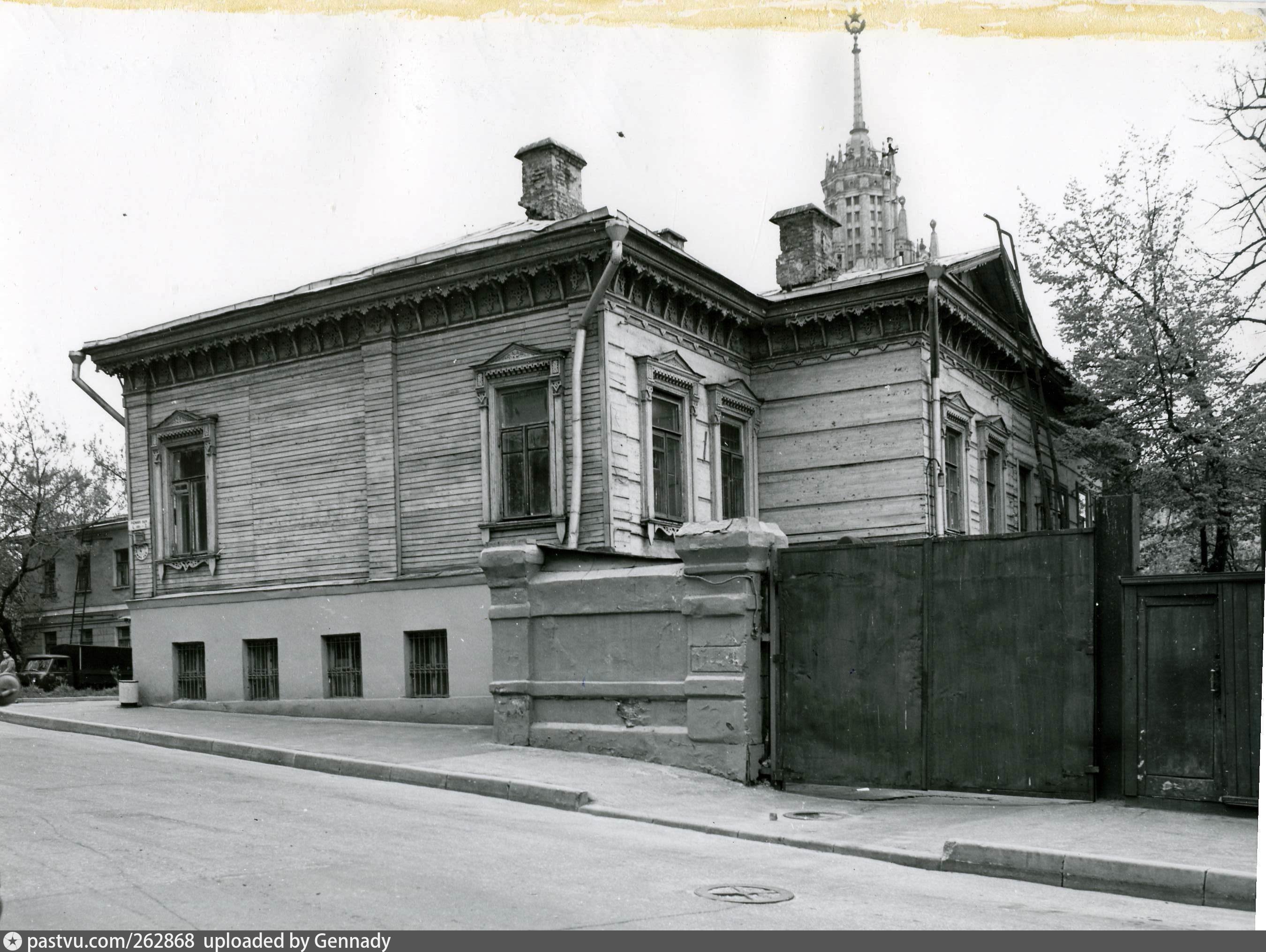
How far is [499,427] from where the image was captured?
17.4m

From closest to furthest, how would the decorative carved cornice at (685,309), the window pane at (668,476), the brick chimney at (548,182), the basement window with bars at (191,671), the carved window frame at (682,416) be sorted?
the decorative carved cornice at (685,309) → the carved window frame at (682,416) → the window pane at (668,476) → the brick chimney at (548,182) → the basement window with bars at (191,671)

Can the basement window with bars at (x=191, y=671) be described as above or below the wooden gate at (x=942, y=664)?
below

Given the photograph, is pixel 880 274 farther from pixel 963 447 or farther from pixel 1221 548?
pixel 1221 548

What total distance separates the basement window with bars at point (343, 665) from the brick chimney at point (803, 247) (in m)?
9.68

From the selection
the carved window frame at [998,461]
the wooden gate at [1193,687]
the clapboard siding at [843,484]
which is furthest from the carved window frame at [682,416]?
the wooden gate at [1193,687]

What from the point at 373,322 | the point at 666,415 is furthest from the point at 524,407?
the point at 373,322

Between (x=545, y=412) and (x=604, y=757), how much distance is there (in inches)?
231

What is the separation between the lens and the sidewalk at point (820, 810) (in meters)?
7.96

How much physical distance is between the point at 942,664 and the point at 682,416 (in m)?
7.87

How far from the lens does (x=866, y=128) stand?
762cm

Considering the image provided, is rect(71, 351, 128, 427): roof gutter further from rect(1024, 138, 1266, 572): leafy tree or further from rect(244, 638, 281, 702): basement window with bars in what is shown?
rect(1024, 138, 1266, 572): leafy tree

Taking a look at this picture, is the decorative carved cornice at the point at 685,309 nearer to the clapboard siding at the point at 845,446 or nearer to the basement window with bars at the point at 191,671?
the clapboard siding at the point at 845,446

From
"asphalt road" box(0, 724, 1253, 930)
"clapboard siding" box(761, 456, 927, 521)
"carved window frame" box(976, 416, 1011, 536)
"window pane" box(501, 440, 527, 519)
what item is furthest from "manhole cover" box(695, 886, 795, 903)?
"carved window frame" box(976, 416, 1011, 536)
